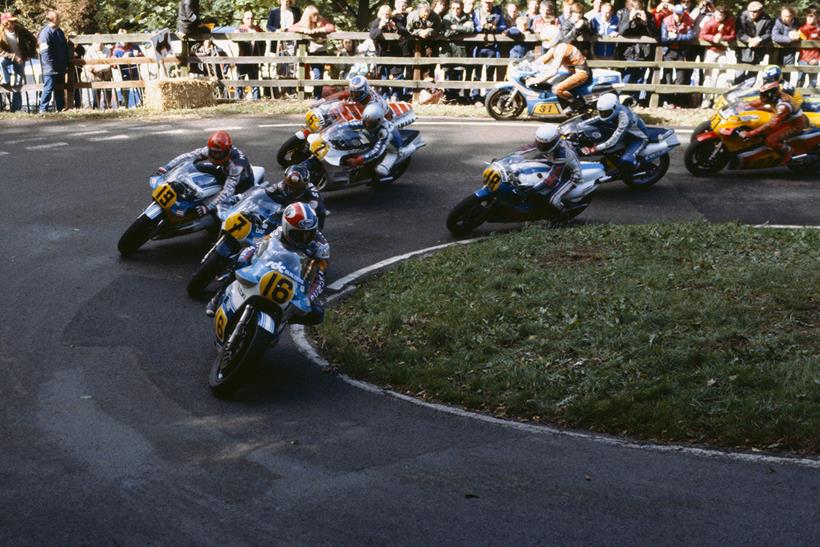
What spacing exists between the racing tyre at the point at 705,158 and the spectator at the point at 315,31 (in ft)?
32.5

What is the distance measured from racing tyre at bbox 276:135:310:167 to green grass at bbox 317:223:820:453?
4.82 m

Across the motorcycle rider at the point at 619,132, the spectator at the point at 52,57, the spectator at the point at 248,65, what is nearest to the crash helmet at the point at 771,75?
the motorcycle rider at the point at 619,132

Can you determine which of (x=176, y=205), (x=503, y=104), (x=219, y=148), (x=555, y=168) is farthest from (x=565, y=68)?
(x=176, y=205)

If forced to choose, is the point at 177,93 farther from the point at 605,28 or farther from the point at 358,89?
the point at 605,28

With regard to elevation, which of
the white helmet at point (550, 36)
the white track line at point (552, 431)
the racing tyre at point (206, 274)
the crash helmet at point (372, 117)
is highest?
the white helmet at point (550, 36)

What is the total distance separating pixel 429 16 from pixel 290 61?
3452mm

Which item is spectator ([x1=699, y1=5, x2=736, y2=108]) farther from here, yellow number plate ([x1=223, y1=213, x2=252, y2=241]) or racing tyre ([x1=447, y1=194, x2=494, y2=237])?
yellow number plate ([x1=223, y1=213, x2=252, y2=241])

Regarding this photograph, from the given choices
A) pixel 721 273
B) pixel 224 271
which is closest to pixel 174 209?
pixel 224 271

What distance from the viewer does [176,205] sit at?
12789 mm

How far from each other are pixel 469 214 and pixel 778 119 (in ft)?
20.1

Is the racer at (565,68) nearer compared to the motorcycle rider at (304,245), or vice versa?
the motorcycle rider at (304,245)

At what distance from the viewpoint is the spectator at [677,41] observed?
22531 mm

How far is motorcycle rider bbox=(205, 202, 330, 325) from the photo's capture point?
9.23 metres

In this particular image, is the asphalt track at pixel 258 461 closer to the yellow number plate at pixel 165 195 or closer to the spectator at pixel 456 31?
the yellow number plate at pixel 165 195
